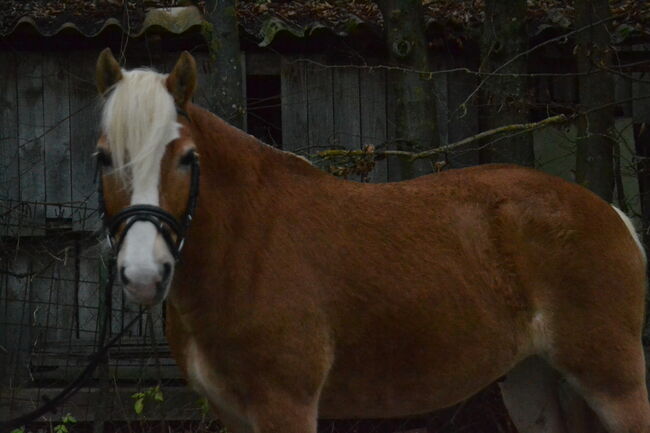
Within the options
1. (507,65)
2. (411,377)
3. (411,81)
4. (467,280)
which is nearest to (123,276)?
(411,377)

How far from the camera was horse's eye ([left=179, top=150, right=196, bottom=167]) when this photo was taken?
4031 millimetres

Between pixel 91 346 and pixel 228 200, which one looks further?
pixel 91 346

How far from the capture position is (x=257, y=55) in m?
7.64

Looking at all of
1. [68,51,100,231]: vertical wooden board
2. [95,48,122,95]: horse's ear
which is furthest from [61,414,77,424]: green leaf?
[95,48,122,95]: horse's ear

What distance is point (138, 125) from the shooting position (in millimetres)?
3938

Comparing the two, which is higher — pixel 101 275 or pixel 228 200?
pixel 228 200

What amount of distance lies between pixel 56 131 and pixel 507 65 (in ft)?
10.7

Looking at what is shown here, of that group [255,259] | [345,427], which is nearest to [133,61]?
[345,427]

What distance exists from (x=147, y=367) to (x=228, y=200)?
9.65ft

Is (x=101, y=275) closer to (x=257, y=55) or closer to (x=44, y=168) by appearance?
(x=44, y=168)

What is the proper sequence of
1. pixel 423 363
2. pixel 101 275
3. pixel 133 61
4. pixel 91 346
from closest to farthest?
pixel 423 363 → pixel 101 275 → pixel 91 346 → pixel 133 61

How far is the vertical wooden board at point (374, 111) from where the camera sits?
761 centimetres

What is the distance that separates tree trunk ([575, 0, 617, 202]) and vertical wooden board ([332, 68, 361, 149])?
68.8 inches

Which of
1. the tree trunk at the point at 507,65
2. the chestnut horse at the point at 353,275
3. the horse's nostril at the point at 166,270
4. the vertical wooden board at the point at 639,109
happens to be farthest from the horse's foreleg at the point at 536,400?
the vertical wooden board at the point at 639,109
